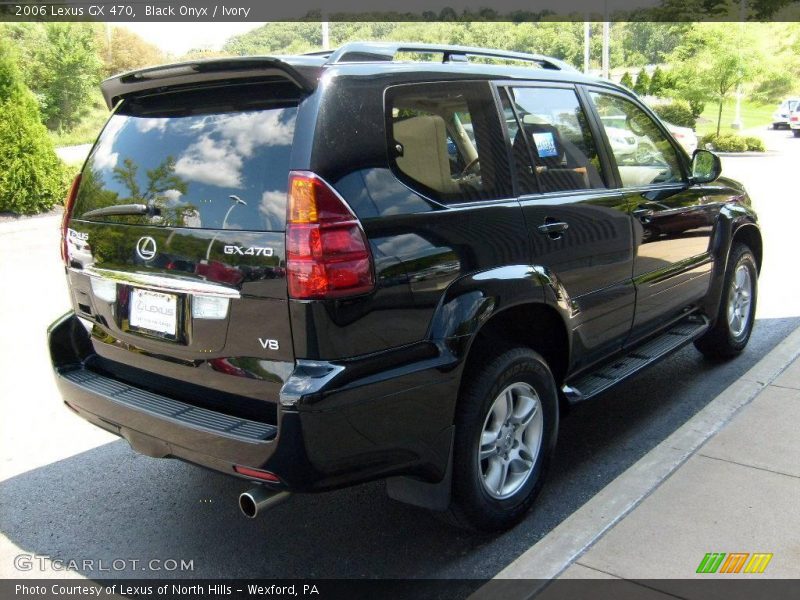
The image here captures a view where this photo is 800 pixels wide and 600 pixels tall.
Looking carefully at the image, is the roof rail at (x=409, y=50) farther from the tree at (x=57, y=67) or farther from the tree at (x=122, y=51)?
the tree at (x=122, y=51)

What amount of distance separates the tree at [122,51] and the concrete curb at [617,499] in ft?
112

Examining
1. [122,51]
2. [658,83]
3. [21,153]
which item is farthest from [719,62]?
[21,153]

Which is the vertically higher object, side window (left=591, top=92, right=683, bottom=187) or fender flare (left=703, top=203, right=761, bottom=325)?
side window (left=591, top=92, right=683, bottom=187)

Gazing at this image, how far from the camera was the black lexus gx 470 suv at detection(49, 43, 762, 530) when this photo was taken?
8.85ft

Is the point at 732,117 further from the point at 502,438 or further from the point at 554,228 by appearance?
the point at 502,438

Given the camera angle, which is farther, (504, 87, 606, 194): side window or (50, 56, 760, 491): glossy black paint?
(504, 87, 606, 194): side window

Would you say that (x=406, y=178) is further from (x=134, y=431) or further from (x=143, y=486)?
(x=143, y=486)

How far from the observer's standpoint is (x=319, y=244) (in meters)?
2.65

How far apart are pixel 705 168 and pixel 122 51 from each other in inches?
1401

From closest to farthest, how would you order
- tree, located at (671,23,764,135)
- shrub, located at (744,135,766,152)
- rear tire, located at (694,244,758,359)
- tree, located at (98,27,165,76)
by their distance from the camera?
rear tire, located at (694,244,758,359) → shrub, located at (744,135,766,152) → tree, located at (671,23,764,135) → tree, located at (98,27,165,76)

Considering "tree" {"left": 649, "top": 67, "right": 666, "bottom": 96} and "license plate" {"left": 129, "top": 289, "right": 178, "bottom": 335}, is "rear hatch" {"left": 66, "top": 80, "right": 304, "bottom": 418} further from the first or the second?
"tree" {"left": 649, "top": 67, "right": 666, "bottom": 96}

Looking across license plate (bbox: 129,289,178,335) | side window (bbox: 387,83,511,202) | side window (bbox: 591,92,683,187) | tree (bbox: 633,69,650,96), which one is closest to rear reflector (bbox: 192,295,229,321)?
license plate (bbox: 129,289,178,335)

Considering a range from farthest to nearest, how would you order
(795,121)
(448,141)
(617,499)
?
(795,121) → (617,499) → (448,141)
